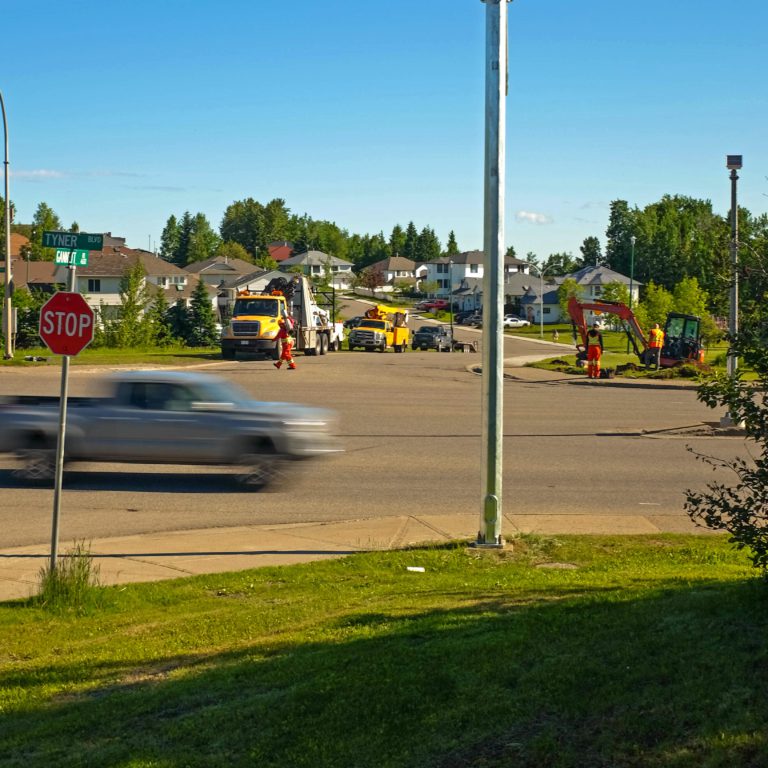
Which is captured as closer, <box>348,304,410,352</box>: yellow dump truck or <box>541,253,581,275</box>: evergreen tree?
<box>348,304,410,352</box>: yellow dump truck

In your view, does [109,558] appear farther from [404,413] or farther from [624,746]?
[404,413]

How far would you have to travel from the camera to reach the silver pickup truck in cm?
1541

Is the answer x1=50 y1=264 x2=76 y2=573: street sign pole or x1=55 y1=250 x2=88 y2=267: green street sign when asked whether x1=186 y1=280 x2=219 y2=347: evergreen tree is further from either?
x1=50 y1=264 x2=76 y2=573: street sign pole

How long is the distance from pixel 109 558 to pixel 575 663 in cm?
692

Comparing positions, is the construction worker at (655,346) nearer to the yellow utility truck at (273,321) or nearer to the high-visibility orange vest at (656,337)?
the high-visibility orange vest at (656,337)

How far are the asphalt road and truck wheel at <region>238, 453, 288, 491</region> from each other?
0.23 meters

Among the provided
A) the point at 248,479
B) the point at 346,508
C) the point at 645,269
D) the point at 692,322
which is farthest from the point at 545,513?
the point at 645,269

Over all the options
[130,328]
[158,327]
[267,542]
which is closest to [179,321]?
[158,327]

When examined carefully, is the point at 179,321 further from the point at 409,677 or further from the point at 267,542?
the point at 409,677

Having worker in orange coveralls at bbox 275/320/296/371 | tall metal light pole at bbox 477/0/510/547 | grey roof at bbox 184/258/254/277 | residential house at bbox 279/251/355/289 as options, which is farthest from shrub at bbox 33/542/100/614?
residential house at bbox 279/251/355/289

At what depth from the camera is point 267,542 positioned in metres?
12.4

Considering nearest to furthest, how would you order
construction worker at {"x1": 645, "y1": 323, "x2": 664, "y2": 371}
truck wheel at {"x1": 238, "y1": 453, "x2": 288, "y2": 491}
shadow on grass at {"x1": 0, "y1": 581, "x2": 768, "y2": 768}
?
shadow on grass at {"x1": 0, "y1": 581, "x2": 768, "y2": 768}, truck wheel at {"x1": 238, "y1": 453, "x2": 288, "y2": 491}, construction worker at {"x1": 645, "y1": 323, "x2": 664, "y2": 371}

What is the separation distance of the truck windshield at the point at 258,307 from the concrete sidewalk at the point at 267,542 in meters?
32.3

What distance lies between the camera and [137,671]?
281 inches
